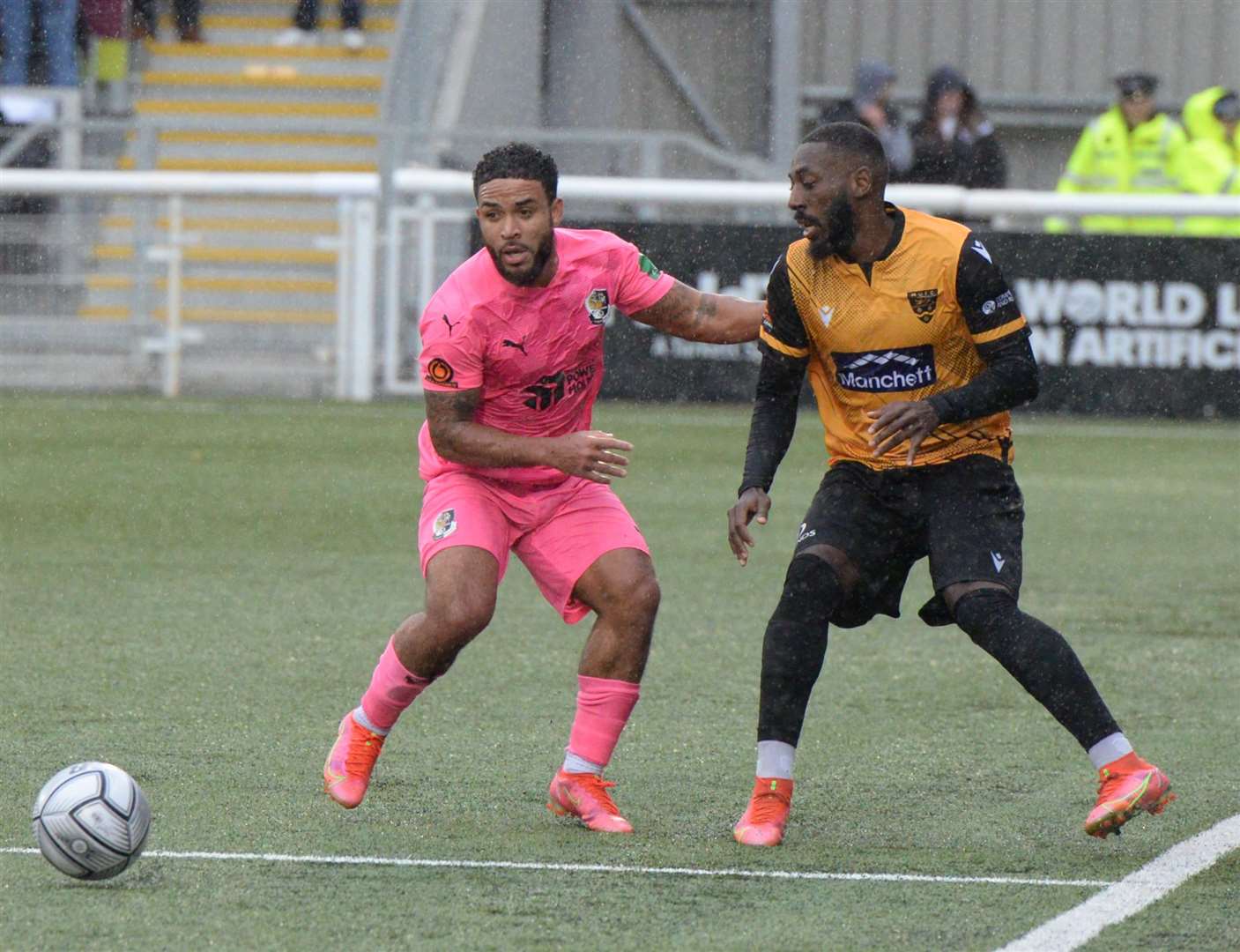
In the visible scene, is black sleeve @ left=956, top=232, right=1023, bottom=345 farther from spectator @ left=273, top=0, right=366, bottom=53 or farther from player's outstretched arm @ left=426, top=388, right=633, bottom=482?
spectator @ left=273, top=0, right=366, bottom=53

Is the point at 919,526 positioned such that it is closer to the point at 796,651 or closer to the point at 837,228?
the point at 796,651

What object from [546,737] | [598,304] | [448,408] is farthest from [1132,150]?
[448,408]

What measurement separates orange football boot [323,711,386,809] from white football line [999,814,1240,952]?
176cm

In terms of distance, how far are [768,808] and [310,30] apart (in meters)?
17.6

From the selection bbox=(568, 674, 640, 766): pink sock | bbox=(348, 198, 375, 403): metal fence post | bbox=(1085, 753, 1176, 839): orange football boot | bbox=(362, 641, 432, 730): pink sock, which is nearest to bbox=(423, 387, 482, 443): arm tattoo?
bbox=(362, 641, 432, 730): pink sock

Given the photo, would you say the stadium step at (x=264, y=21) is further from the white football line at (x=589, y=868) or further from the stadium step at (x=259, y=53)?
the white football line at (x=589, y=868)

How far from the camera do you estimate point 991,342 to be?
17.5 feet

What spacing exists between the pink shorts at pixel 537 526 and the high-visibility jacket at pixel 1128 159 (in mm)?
13009

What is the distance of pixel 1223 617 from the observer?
9.00 metres

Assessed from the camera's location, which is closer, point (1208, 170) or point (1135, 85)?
point (1135, 85)

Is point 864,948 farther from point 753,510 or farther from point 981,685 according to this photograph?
point 981,685

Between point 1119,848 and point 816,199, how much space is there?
160 cm

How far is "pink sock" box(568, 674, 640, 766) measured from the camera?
5.59m

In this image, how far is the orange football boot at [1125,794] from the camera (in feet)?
16.5
